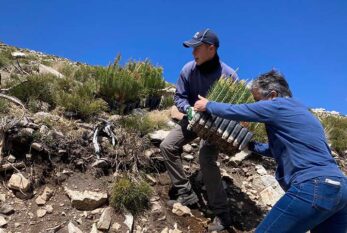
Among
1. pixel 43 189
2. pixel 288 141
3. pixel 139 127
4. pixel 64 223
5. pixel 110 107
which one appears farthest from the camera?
pixel 110 107

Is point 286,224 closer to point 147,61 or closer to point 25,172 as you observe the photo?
point 25,172

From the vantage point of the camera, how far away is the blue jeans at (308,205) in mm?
3590

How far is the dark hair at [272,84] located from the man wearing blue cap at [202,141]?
1428mm

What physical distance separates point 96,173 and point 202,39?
222cm

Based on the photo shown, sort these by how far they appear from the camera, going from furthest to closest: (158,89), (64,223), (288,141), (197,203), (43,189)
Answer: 1. (158,89)
2. (197,203)
3. (43,189)
4. (64,223)
5. (288,141)

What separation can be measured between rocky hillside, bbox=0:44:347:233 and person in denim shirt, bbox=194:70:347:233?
1986 mm

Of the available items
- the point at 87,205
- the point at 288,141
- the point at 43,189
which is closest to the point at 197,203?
the point at 87,205

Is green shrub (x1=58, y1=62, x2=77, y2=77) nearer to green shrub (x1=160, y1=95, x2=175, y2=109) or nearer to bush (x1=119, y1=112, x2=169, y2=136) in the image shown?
green shrub (x1=160, y1=95, x2=175, y2=109)

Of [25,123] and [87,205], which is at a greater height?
[25,123]

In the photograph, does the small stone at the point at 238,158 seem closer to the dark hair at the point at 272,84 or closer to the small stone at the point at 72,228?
the small stone at the point at 72,228

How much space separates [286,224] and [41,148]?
3564 millimetres

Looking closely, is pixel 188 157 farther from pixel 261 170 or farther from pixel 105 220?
pixel 105 220

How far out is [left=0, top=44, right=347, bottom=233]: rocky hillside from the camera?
5516mm

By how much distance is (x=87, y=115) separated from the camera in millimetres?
7402
